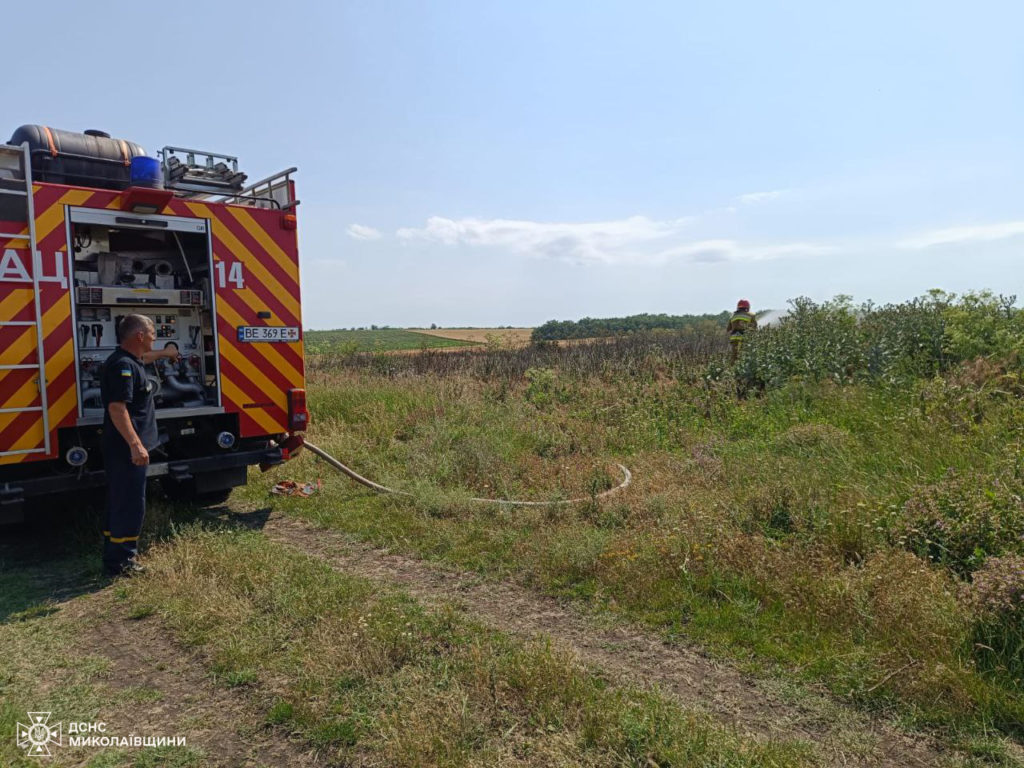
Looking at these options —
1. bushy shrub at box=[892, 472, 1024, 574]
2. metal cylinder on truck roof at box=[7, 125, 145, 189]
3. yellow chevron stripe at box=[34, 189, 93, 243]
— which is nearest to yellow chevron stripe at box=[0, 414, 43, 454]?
yellow chevron stripe at box=[34, 189, 93, 243]

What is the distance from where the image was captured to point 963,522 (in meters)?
4.22

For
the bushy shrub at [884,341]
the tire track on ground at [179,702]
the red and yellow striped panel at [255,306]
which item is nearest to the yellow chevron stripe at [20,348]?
the red and yellow striped panel at [255,306]

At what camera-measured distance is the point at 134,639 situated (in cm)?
405

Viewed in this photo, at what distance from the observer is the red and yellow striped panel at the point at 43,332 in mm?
4984

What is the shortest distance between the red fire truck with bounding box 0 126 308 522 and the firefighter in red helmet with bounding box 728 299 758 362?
890cm

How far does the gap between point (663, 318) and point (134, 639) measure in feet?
159

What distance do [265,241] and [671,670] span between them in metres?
5.11

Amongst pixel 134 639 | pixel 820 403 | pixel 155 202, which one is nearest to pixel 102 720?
pixel 134 639

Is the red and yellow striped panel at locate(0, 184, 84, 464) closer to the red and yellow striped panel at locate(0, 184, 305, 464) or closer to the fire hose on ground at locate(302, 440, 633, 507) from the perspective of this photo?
the red and yellow striped panel at locate(0, 184, 305, 464)

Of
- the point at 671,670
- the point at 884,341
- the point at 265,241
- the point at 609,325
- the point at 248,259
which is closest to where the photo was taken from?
the point at 671,670

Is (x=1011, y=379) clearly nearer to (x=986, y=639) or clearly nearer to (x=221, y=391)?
(x=986, y=639)

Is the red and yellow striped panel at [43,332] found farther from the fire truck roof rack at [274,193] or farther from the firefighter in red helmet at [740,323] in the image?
the firefighter in red helmet at [740,323]

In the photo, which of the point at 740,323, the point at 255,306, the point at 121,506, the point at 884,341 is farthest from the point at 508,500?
the point at 740,323

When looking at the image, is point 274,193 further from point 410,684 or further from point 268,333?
point 410,684
